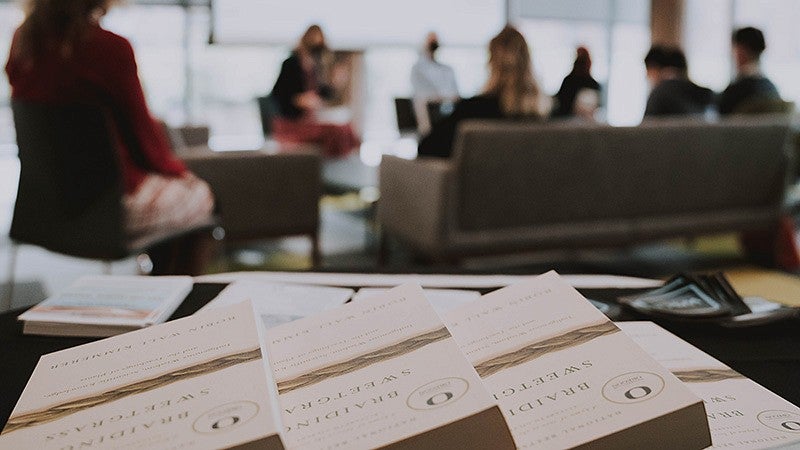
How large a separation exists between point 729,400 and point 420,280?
610 mm

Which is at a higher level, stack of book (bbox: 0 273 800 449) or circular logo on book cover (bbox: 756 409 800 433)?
stack of book (bbox: 0 273 800 449)

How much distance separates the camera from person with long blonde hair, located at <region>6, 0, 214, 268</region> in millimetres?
2279

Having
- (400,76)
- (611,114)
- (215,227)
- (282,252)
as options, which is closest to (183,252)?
(215,227)

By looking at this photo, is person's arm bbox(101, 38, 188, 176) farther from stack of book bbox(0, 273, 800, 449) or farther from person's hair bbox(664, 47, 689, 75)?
person's hair bbox(664, 47, 689, 75)

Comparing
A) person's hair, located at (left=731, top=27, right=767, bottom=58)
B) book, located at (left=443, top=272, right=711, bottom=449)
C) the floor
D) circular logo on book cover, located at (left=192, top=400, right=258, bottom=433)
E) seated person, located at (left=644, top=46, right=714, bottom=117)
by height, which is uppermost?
person's hair, located at (left=731, top=27, right=767, bottom=58)

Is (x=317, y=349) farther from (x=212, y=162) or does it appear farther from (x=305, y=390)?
(x=212, y=162)

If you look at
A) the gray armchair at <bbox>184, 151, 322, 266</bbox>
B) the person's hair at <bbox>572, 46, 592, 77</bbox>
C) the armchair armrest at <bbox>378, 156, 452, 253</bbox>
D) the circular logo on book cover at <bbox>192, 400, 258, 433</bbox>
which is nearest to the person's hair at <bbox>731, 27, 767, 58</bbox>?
the person's hair at <bbox>572, 46, 592, 77</bbox>

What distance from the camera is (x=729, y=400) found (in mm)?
709

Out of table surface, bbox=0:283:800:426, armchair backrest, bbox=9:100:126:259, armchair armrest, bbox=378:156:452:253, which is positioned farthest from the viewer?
armchair armrest, bbox=378:156:452:253

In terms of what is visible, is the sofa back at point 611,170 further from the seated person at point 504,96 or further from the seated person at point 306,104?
the seated person at point 306,104

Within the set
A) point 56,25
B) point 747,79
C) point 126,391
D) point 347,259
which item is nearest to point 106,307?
point 126,391

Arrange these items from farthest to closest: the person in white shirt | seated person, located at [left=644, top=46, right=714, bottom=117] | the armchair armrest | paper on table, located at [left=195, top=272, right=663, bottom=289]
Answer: the person in white shirt → seated person, located at [left=644, top=46, right=714, bottom=117] → the armchair armrest → paper on table, located at [left=195, top=272, right=663, bottom=289]

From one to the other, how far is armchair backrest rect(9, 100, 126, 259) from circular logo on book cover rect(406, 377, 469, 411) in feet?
6.39

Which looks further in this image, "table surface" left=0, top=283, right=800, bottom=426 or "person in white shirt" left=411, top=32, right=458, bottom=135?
"person in white shirt" left=411, top=32, right=458, bottom=135
